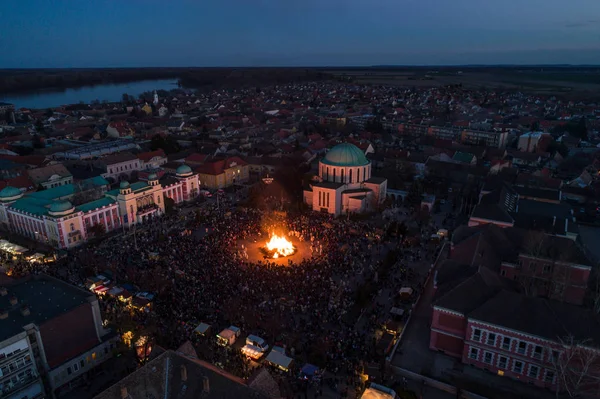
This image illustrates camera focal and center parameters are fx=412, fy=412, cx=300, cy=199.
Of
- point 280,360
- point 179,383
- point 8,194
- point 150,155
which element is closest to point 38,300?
point 179,383

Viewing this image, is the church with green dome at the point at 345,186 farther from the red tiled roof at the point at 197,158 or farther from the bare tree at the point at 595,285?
the bare tree at the point at 595,285

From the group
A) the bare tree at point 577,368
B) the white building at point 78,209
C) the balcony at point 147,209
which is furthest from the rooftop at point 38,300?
the bare tree at point 577,368

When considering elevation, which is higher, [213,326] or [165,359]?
[165,359]

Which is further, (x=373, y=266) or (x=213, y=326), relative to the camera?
(x=373, y=266)

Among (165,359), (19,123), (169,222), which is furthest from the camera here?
(19,123)

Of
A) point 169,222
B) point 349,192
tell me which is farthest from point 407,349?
point 169,222

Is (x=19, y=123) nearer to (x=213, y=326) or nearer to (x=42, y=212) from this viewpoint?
(x=42, y=212)
